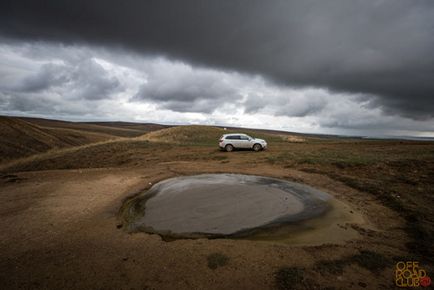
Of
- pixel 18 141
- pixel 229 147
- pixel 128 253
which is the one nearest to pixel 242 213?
pixel 128 253

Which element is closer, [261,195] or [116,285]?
[116,285]

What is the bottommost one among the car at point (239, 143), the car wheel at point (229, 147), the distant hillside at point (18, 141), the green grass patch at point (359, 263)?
the distant hillside at point (18, 141)

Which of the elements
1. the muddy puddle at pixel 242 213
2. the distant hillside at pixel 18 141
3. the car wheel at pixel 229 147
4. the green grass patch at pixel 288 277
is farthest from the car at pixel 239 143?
the distant hillside at pixel 18 141

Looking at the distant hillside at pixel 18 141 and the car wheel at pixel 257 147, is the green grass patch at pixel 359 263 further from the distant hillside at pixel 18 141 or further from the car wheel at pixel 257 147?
the distant hillside at pixel 18 141

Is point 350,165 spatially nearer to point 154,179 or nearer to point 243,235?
point 243,235

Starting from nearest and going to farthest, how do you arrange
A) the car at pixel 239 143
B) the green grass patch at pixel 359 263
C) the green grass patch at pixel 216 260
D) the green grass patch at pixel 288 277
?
1. the green grass patch at pixel 288 277
2. the green grass patch at pixel 359 263
3. the green grass patch at pixel 216 260
4. the car at pixel 239 143

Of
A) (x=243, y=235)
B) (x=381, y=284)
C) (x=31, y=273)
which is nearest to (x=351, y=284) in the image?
(x=381, y=284)

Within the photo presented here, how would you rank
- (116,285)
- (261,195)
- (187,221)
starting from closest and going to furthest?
(116,285) → (187,221) → (261,195)

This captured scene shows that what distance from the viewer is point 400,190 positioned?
28.9 ft

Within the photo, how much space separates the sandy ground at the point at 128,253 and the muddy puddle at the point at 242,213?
368 millimetres

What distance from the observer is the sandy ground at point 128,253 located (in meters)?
3.77

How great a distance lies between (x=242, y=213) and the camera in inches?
262

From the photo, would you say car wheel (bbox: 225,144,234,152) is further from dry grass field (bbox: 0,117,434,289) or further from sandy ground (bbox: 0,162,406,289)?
sandy ground (bbox: 0,162,406,289)

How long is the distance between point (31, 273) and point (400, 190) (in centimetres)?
1195
